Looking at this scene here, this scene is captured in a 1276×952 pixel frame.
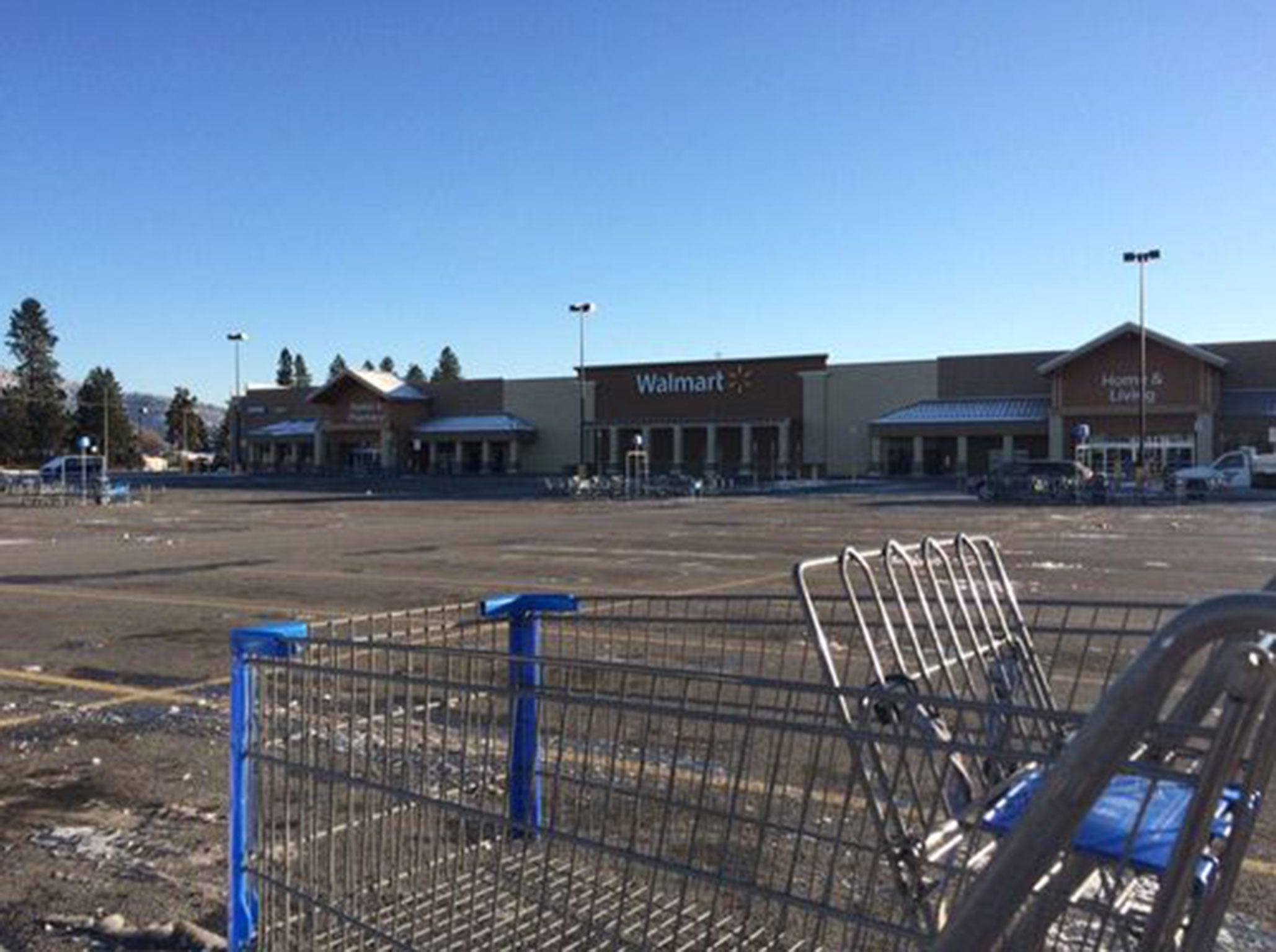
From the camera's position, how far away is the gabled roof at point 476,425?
7731cm

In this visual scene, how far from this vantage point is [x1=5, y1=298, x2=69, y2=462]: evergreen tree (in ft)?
362

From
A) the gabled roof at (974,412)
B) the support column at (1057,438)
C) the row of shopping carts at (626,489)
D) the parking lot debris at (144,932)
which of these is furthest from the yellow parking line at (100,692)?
the gabled roof at (974,412)

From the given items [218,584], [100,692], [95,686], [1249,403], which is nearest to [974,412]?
[1249,403]

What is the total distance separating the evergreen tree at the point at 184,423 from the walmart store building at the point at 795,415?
178 feet

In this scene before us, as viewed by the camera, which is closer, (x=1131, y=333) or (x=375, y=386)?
(x=1131, y=333)

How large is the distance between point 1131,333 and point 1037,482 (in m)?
20.3

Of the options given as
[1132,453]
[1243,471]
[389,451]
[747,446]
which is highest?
[747,446]

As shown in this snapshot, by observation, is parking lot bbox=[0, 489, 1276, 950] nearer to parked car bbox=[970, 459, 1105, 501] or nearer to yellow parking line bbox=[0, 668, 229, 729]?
yellow parking line bbox=[0, 668, 229, 729]

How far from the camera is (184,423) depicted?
473 ft

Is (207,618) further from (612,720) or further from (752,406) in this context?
(752,406)

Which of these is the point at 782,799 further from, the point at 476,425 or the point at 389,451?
the point at 389,451

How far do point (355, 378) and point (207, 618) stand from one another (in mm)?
71776

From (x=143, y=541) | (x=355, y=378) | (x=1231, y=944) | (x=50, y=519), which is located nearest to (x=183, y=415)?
(x=355, y=378)

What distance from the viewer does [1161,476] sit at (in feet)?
162
